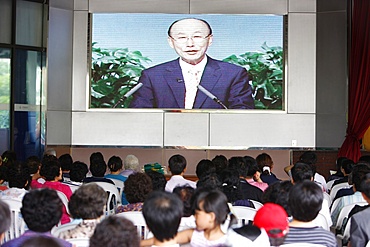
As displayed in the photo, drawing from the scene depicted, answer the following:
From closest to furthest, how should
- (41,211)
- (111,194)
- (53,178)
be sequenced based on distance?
(41,211), (53,178), (111,194)

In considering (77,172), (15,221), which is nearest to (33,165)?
(77,172)

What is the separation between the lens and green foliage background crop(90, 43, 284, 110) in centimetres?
953

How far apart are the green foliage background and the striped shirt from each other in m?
6.39

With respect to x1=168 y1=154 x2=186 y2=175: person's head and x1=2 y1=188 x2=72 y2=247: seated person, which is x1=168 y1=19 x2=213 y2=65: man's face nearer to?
x1=168 y1=154 x2=186 y2=175: person's head

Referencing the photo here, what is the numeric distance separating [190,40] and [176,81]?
2.17ft

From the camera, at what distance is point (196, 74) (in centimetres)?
952

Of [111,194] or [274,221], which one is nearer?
[274,221]

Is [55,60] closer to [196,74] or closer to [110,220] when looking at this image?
[196,74]

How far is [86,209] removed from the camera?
3.23 m

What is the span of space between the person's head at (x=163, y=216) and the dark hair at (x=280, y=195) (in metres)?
1.03

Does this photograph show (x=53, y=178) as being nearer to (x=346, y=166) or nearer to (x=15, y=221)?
(x=15, y=221)

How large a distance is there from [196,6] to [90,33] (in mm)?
1671

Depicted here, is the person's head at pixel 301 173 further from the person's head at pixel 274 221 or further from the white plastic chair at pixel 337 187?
the person's head at pixel 274 221

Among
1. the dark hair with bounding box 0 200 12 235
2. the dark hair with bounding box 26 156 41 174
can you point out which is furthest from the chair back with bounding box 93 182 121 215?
the dark hair with bounding box 0 200 12 235
